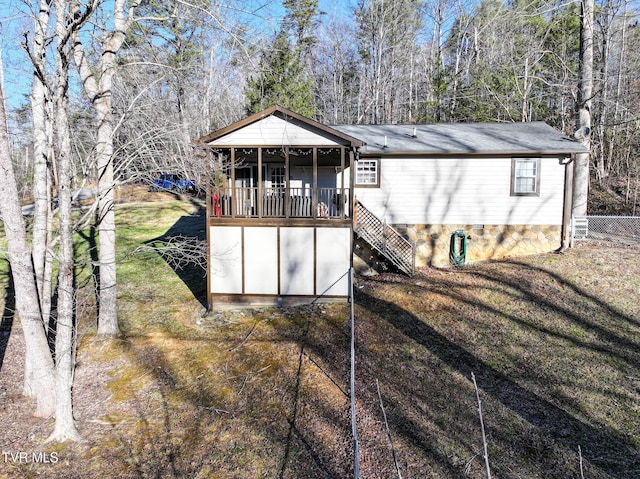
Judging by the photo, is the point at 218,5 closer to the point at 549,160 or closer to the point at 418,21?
the point at 549,160

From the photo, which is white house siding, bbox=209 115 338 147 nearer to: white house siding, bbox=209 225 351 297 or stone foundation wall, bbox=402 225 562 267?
white house siding, bbox=209 225 351 297

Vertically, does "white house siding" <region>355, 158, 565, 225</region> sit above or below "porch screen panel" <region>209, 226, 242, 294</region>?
above

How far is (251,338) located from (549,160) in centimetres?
1036

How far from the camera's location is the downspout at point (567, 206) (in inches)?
482

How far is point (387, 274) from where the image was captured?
12.3m

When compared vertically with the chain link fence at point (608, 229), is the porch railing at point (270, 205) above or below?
above

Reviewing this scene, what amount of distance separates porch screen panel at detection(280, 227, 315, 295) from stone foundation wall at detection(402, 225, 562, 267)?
384cm

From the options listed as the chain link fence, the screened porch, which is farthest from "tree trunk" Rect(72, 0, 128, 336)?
the chain link fence

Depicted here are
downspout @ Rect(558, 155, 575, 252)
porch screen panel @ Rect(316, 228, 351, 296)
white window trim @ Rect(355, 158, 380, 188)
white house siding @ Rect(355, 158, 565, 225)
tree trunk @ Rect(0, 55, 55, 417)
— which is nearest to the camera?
tree trunk @ Rect(0, 55, 55, 417)

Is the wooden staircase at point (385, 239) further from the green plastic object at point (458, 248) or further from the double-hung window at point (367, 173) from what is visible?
the green plastic object at point (458, 248)

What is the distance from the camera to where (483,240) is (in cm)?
1281

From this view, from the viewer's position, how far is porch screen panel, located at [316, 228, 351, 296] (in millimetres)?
10219

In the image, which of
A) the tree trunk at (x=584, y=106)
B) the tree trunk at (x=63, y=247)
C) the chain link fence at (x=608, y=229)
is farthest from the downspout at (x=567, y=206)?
the tree trunk at (x=63, y=247)

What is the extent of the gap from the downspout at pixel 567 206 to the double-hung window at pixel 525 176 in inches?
32.6
